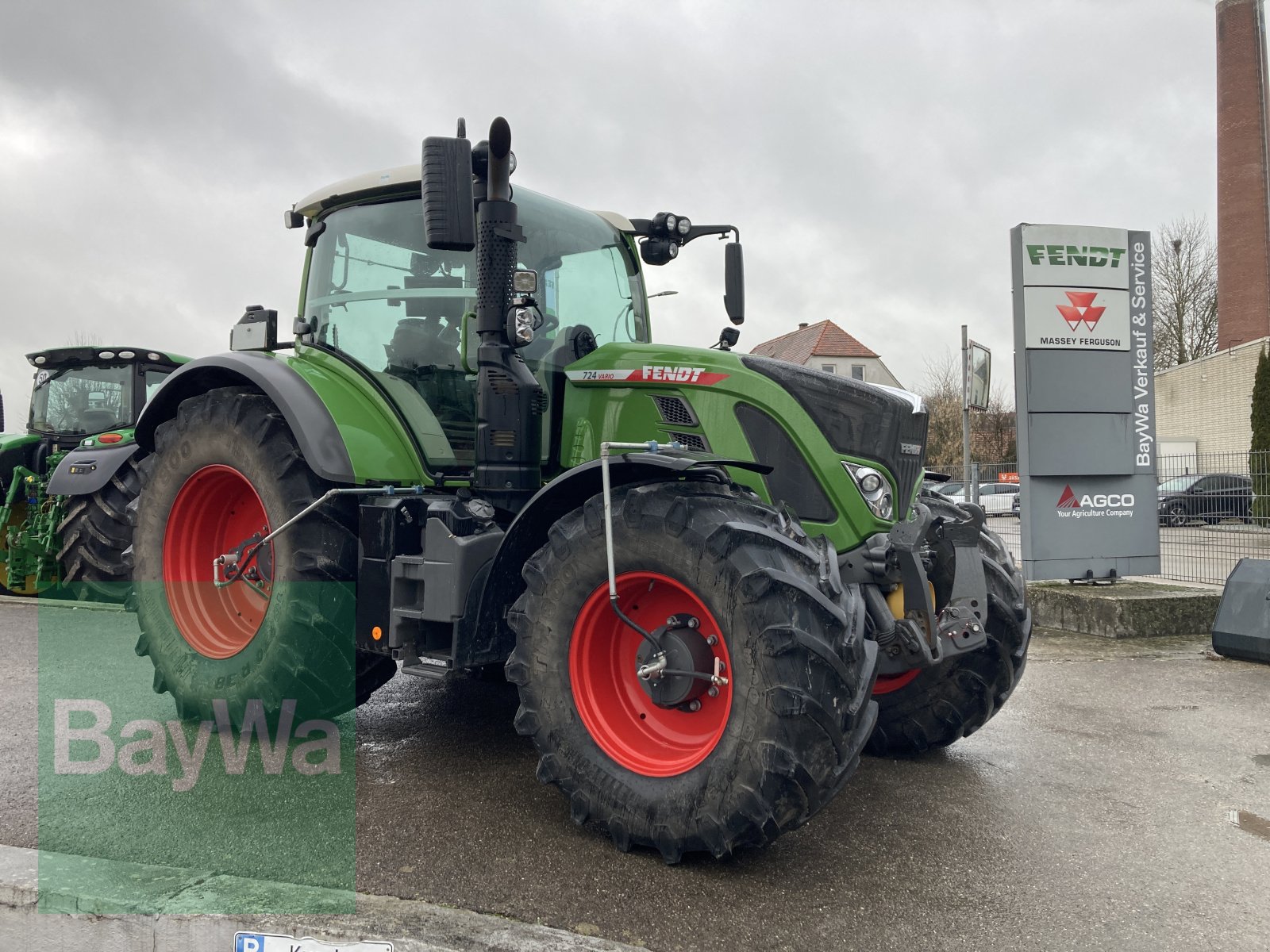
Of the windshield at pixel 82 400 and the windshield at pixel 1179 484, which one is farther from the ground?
the windshield at pixel 82 400

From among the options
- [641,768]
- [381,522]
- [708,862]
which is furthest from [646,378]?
[708,862]

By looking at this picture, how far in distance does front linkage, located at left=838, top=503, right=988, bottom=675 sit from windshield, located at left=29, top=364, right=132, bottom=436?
8.98 metres

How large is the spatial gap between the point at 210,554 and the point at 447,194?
2.43m

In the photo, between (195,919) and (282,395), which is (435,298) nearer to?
(282,395)

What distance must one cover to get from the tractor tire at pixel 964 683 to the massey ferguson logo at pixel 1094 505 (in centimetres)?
470

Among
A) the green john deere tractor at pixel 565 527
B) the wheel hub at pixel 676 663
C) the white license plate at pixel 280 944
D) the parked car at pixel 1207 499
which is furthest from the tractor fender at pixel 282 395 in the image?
the parked car at pixel 1207 499

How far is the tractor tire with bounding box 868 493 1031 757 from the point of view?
4.38 meters

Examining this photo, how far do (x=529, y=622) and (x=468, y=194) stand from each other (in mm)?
1567

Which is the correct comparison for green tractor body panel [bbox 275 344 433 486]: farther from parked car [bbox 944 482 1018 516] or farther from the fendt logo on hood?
parked car [bbox 944 482 1018 516]

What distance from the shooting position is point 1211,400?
30938 millimetres

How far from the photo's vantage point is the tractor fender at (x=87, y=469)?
8680mm

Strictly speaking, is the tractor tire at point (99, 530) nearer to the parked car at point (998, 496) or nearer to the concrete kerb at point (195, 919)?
the concrete kerb at point (195, 919)

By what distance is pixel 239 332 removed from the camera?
17.2 feet

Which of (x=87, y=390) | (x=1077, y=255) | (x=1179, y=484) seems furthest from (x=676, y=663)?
(x=87, y=390)
